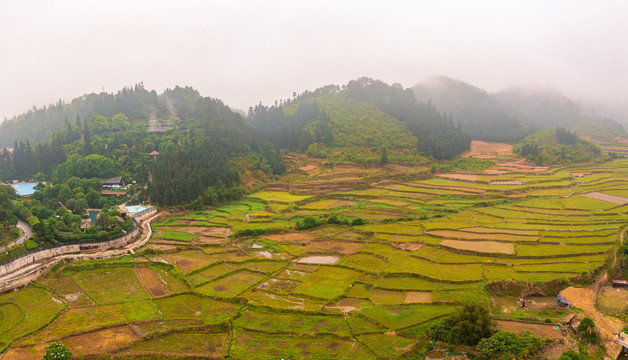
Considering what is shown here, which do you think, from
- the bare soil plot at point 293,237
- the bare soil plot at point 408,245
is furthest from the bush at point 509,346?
the bare soil plot at point 293,237

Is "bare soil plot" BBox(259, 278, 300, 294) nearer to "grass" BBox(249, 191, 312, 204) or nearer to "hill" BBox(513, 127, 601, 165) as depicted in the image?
"grass" BBox(249, 191, 312, 204)

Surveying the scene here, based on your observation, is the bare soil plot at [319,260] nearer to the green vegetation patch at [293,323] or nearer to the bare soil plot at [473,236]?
the green vegetation patch at [293,323]

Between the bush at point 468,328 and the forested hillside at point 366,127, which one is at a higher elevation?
the forested hillside at point 366,127

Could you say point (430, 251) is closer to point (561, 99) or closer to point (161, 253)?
point (161, 253)

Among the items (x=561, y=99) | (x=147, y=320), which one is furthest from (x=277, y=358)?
(x=561, y=99)

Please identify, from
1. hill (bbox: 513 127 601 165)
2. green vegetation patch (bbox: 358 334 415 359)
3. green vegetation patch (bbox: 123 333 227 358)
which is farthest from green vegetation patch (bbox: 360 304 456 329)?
hill (bbox: 513 127 601 165)
